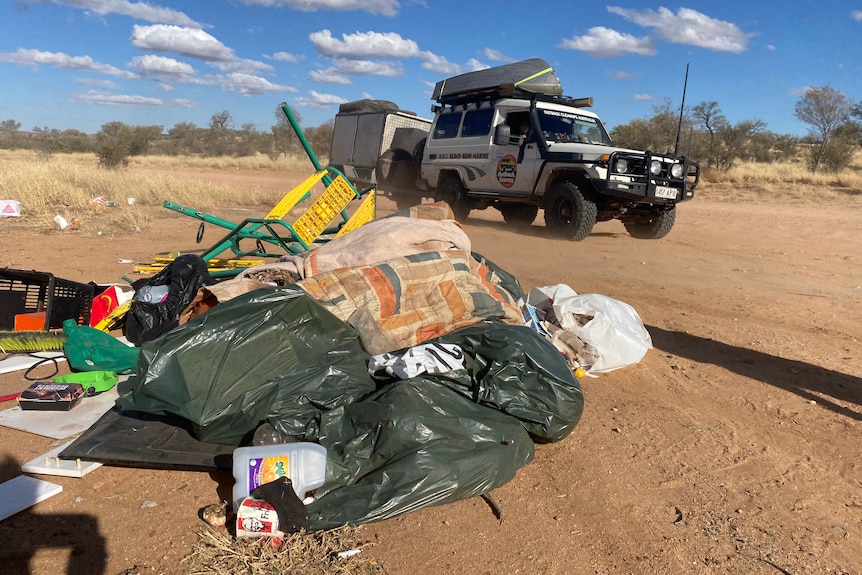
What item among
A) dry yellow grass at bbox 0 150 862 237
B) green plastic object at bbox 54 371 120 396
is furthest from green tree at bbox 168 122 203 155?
green plastic object at bbox 54 371 120 396

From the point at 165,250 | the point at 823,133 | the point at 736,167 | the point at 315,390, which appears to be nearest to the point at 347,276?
the point at 315,390

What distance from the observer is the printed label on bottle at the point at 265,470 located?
247cm

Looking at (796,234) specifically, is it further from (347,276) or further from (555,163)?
(347,276)

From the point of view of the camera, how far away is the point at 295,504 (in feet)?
7.75

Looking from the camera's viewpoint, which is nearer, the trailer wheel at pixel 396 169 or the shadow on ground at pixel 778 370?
the shadow on ground at pixel 778 370

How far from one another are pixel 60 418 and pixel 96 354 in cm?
68

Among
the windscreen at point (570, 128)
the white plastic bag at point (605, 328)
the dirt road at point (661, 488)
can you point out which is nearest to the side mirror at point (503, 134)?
the windscreen at point (570, 128)

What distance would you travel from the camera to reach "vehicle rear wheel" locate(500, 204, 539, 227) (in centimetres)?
1141

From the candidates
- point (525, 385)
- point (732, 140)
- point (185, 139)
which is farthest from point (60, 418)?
Result: point (185, 139)

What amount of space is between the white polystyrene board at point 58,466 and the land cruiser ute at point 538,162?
297 inches

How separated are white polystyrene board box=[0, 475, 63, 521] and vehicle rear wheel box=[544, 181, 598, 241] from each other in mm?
7742

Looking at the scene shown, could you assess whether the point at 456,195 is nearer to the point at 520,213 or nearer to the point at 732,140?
the point at 520,213

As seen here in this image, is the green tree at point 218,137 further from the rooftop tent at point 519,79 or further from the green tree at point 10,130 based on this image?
the rooftop tent at point 519,79

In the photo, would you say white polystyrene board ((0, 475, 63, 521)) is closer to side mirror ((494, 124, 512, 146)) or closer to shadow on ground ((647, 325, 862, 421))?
shadow on ground ((647, 325, 862, 421))
